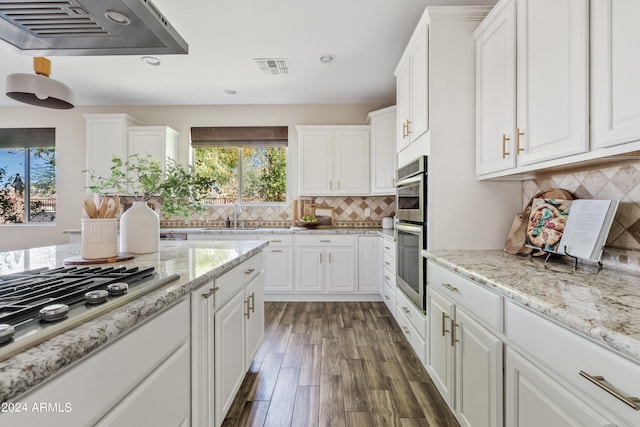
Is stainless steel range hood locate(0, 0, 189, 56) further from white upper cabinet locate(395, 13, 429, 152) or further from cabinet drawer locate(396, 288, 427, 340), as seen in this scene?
cabinet drawer locate(396, 288, 427, 340)

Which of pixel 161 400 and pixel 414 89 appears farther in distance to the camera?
pixel 414 89

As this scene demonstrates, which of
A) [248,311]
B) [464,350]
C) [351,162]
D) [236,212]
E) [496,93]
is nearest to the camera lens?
[464,350]

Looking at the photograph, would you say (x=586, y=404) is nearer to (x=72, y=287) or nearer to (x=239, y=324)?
(x=72, y=287)

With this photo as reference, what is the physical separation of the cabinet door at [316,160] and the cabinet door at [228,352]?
2.47 metres

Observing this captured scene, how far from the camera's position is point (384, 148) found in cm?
382

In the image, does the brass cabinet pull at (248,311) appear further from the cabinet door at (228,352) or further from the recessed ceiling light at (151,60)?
the recessed ceiling light at (151,60)

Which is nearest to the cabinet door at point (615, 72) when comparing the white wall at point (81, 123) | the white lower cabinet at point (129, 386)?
→ the white lower cabinet at point (129, 386)

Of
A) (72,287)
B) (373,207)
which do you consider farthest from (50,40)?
(373,207)

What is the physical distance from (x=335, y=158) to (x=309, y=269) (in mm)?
1517

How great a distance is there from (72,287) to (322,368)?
177 centimetres

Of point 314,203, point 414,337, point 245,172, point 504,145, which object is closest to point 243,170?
point 245,172

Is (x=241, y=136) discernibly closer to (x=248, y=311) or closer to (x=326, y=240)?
(x=326, y=240)

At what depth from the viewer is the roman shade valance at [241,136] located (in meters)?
4.36

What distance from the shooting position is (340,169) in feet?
13.1
